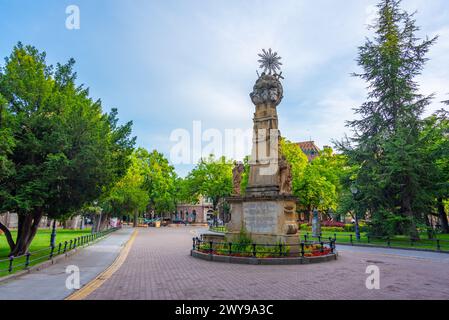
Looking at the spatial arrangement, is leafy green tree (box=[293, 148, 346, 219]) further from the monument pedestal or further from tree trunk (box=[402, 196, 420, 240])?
the monument pedestal

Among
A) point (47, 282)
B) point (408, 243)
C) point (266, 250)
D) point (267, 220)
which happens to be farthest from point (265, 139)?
point (408, 243)

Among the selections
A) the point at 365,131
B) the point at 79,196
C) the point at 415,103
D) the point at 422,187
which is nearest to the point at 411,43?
the point at 415,103

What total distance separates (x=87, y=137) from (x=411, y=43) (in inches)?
1118

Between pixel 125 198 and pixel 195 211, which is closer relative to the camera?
pixel 125 198

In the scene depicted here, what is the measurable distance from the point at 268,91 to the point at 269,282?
11.3 meters

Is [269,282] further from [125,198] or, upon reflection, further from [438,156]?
[125,198]

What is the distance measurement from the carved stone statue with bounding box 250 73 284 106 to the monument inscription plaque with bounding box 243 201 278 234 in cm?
599

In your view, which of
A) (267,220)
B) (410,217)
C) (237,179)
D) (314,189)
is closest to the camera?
(267,220)

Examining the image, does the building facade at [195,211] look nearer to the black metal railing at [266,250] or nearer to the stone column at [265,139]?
the stone column at [265,139]

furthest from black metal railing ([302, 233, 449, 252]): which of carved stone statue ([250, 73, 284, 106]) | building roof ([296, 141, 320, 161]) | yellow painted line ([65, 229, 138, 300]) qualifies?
building roof ([296, 141, 320, 161])

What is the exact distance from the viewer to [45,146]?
48.0 feet

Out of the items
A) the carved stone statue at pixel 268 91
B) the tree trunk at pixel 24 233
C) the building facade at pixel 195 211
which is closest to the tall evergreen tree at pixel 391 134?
the carved stone statue at pixel 268 91

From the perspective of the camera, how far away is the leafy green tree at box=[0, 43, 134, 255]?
14.1 m

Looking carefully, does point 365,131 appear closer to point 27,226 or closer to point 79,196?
point 79,196
